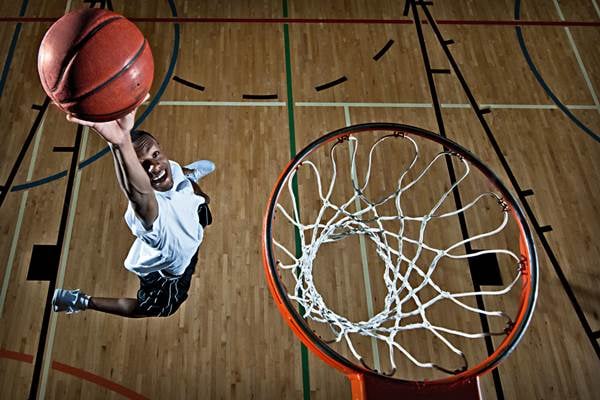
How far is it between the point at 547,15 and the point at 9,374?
499 centimetres

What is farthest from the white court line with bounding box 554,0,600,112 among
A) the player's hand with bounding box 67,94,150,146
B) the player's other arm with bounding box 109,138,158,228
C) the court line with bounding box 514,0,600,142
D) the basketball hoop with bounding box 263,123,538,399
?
the player's hand with bounding box 67,94,150,146

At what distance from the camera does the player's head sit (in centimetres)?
339

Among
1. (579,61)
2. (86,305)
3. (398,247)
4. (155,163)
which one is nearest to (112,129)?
(155,163)

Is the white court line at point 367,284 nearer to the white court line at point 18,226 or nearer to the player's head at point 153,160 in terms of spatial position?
the player's head at point 153,160

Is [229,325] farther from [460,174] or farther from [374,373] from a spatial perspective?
[460,174]

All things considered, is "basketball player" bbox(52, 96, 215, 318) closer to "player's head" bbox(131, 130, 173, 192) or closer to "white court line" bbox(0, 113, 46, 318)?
"player's head" bbox(131, 130, 173, 192)

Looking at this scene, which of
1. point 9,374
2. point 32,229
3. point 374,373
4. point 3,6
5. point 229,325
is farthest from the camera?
point 3,6

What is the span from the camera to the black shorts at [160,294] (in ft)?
10.6

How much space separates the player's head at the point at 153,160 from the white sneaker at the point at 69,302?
32.1 inches

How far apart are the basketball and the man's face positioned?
127cm

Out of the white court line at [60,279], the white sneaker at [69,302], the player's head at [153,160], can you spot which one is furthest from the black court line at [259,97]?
the white sneaker at [69,302]

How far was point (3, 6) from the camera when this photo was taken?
4.45m

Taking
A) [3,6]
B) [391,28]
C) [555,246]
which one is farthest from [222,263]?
[3,6]

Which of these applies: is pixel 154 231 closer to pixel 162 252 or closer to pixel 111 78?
pixel 162 252
